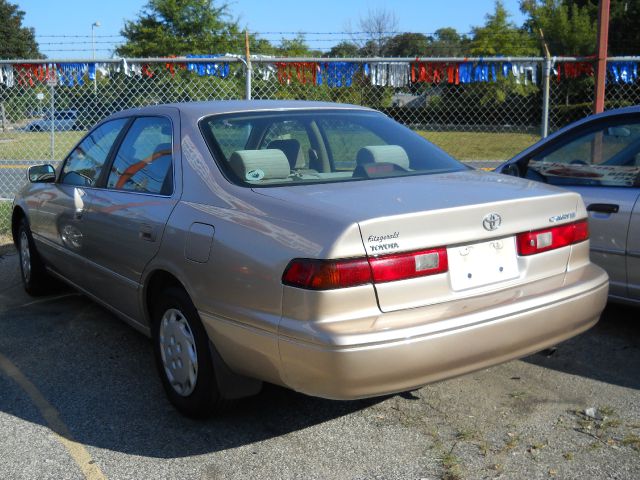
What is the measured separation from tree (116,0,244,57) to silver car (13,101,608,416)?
28.7m

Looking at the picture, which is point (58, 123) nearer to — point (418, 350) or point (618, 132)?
point (618, 132)

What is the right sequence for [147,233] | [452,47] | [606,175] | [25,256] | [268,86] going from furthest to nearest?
[452,47]
[268,86]
[25,256]
[606,175]
[147,233]

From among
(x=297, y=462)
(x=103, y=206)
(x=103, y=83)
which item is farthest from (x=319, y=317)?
(x=103, y=83)

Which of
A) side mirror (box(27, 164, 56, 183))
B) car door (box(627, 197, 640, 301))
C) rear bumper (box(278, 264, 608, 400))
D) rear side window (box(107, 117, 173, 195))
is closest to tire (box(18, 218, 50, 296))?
side mirror (box(27, 164, 56, 183))

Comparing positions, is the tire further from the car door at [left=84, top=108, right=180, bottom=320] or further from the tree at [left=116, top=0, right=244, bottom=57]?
the tree at [left=116, top=0, right=244, bottom=57]

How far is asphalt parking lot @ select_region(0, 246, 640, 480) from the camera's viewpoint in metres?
3.29

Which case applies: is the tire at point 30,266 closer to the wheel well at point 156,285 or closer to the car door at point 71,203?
the car door at point 71,203

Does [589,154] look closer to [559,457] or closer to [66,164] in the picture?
[559,457]

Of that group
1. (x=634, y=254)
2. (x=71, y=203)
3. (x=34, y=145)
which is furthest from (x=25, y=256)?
(x=34, y=145)

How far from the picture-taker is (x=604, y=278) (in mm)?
3777

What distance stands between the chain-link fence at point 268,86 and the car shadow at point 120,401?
4.24 meters

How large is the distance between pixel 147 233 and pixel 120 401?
962 millimetres

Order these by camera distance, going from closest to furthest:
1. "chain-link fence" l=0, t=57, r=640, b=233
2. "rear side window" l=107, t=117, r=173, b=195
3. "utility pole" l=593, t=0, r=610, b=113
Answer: "rear side window" l=107, t=117, r=173, b=195, "utility pole" l=593, t=0, r=610, b=113, "chain-link fence" l=0, t=57, r=640, b=233

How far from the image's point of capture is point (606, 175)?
4.99m
